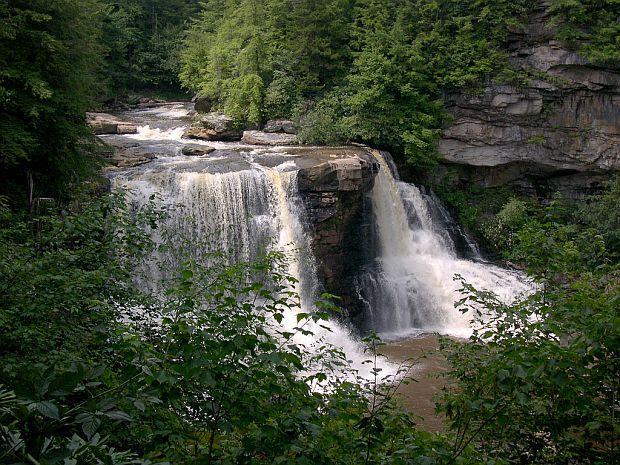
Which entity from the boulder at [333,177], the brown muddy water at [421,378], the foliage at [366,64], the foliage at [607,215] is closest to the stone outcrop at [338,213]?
the boulder at [333,177]

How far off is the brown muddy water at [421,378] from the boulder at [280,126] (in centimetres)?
825

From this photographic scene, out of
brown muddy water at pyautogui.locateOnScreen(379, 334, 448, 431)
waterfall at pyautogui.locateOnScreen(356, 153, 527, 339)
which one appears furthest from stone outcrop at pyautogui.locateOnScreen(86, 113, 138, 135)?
brown muddy water at pyautogui.locateOnScreen(379, 334, 448, 431)

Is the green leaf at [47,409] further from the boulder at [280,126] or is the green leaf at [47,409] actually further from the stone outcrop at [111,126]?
the stone outcrop at [111,126]

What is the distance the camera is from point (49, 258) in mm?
4621

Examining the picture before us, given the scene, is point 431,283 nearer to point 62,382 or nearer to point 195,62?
point 62,382

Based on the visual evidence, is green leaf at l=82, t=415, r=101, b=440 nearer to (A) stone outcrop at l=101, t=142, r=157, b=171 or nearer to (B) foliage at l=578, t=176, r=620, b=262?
(A) stone outcrop at l=101, t=142, r=157, b=171

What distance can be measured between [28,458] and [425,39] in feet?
60.6

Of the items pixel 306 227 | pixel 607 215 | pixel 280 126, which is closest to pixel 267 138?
pixel 280 126

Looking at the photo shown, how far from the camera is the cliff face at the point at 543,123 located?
1662cm

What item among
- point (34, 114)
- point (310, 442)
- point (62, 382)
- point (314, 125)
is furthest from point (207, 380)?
point (314, 125)

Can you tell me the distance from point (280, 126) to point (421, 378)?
10.2m

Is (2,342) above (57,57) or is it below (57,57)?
below

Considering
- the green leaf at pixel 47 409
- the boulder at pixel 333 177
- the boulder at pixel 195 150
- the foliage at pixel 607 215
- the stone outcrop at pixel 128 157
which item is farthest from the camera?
the boulder at pixel 195 150

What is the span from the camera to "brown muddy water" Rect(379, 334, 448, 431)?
8.64m
